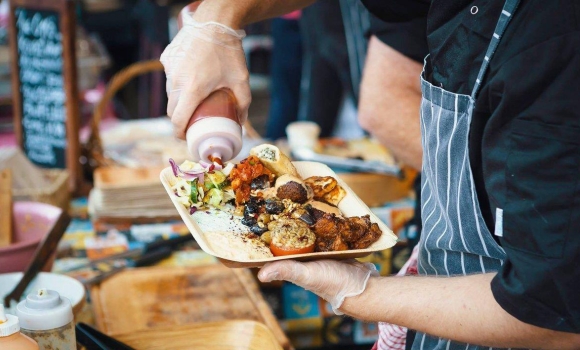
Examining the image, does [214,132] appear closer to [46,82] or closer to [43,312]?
[43,312]

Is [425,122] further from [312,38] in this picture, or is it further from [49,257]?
[312,38]

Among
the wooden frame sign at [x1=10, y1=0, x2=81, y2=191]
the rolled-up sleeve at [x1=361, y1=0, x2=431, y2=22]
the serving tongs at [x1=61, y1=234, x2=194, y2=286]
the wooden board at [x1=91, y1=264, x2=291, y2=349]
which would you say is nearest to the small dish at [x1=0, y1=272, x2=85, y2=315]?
the wooden board at [x1=91, y1=264, x2=291, y2=349]

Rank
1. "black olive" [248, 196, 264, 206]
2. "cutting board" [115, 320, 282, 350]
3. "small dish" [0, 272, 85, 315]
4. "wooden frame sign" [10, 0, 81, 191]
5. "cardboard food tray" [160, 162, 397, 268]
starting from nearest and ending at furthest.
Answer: "cardboard food tray" [160, 162, 397, 268], "black olive" [248, 196, 264, 206], "cutting board" [115, 320, 282, 350], "small dish" [0, 272, 85, 315], "wooden frame sign" [10, 0, 81, 191]

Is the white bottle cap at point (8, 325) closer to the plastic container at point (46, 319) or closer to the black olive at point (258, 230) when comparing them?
the plastic container at point (46, 319)

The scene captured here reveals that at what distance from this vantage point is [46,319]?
1.29m

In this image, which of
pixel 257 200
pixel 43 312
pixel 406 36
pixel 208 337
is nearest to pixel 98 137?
pixel 406 36

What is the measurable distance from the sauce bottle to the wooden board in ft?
2.47

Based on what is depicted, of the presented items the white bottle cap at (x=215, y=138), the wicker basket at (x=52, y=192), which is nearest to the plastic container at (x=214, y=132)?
the white bottle cap at (x=215, y=138)

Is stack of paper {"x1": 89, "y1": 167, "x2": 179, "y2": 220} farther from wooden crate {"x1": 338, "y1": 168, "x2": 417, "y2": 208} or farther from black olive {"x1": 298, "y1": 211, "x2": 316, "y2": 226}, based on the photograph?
black olive {"x1": 298, "y1": 211, "x2": 316, "y2": 226}

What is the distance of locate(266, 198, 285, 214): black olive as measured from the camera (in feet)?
4.80

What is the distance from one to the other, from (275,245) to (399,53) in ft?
3.80

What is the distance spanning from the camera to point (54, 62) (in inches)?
111

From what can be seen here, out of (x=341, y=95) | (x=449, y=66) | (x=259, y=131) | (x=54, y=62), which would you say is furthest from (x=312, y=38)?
(x=449, y=66)

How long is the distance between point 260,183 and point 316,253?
33 cm
